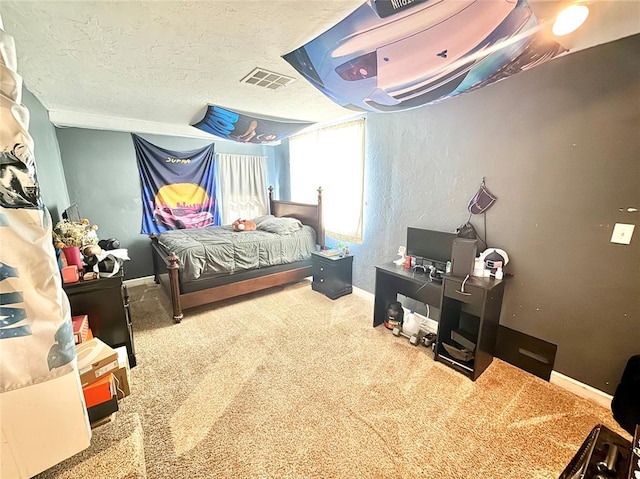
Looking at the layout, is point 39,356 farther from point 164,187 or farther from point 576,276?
point 164,187

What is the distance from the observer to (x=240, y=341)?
2531 mm

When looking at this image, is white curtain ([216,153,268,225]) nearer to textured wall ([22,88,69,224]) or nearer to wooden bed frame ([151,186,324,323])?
wooden bed frame ([151,186,324,323])

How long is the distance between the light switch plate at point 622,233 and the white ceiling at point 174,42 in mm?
1091

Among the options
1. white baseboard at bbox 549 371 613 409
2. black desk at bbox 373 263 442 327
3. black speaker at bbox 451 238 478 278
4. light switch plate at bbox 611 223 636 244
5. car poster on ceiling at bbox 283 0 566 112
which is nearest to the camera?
car poster on ceiling at bbox 283 0 566 112

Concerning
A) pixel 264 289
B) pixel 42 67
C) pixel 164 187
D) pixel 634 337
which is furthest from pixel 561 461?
pixel 164 187

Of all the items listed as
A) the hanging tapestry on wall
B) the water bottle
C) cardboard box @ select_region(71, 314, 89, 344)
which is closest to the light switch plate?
the water bottle

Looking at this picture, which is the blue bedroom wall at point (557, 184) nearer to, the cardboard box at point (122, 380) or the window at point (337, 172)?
the window at point (337, 172)

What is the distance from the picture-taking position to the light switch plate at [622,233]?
1.63 m

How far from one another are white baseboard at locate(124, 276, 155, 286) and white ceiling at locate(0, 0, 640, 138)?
7.62ft

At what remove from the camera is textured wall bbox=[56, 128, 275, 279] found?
3.49 metres

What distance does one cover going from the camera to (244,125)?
331 cm

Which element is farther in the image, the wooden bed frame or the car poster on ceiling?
the wooden bed frame

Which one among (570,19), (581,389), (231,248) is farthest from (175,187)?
(581,389)

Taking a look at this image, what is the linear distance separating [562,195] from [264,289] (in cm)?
320
